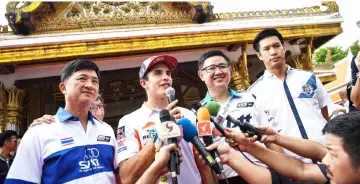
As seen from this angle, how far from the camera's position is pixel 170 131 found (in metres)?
1.58

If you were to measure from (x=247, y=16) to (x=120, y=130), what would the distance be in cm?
453

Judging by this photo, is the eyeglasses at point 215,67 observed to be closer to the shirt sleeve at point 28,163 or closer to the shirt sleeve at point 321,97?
the shirt sleeve at point 321,97

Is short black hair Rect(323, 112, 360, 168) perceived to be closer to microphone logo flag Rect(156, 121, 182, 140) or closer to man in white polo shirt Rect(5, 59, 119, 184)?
microphone logo flag Rect(156, 121, 182, 140)

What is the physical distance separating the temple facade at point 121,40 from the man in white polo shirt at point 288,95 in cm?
259

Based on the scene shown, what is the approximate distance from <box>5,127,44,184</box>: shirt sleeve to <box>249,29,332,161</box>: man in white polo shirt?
1.81m

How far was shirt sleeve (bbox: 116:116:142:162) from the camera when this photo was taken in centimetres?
218

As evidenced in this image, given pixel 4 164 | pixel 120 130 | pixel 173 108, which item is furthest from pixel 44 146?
pixel 4 164

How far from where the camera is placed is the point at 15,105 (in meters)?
5.29

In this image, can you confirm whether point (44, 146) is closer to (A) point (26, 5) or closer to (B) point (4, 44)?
(B) point (4, 44)

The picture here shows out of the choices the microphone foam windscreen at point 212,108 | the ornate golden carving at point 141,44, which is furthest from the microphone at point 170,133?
the ornate golden carving at point 141,44

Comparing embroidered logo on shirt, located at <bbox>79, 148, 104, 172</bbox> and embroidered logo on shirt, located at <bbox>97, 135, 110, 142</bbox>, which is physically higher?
embroidered logo on shirt, located at <bbox>97, 135, 110, 142</bbox>

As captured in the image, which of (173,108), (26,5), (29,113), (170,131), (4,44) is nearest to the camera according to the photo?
(170,131)

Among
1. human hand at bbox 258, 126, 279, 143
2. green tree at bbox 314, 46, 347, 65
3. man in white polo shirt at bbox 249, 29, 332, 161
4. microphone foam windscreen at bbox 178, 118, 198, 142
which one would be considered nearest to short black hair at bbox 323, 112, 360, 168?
human hand at bbox 258, 126, 279, 143

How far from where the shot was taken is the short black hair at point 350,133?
1.50 m
